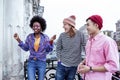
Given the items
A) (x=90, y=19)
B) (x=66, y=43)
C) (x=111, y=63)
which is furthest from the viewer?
(x=66, y=43)

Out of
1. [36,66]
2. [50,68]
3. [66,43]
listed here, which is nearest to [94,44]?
[66,43]

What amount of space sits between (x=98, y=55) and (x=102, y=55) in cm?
4

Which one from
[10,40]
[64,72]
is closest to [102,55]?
[64,72]

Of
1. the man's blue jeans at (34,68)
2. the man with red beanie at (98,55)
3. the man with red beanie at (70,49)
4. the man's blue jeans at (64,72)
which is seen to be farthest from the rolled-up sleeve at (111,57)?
the man's blue jeans at (34,68)

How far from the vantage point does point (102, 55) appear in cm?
362

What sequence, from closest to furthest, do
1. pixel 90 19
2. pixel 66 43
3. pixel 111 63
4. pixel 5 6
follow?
1. pixel 111 63
2. pixel 90 19
3. pixel 66 43
4. pixel 5 6

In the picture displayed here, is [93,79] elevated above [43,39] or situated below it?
below

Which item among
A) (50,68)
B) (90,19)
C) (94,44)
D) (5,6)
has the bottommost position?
(50,68)

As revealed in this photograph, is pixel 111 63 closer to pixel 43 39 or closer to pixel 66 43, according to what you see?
pixel 66 43

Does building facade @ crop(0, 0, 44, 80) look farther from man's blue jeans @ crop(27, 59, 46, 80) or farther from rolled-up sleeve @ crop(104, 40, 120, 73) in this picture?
rolled-up sleeve @ crop(104, 40, 120, 73)

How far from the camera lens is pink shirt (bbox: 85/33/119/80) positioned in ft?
11.5

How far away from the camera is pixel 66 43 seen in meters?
5.49

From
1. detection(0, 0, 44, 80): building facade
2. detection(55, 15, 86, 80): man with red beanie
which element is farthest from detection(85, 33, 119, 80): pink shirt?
detection(0, 0, 44, 80): building facade

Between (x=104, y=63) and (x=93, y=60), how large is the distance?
13 cm
